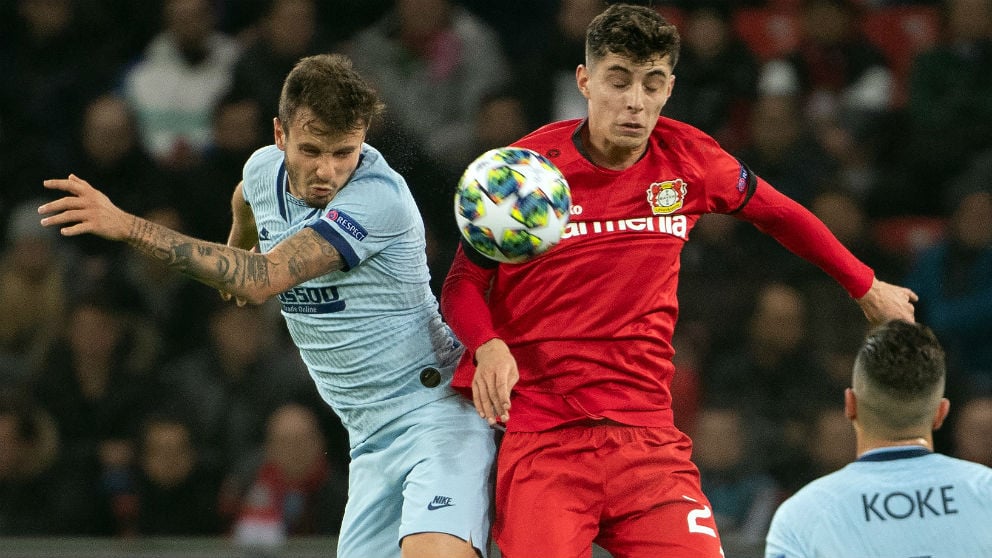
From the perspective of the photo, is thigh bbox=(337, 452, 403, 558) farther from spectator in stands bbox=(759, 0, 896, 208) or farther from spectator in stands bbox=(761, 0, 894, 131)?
spectator in stands bbox=(761, 0, 894, 131)

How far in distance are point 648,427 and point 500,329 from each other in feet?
1.67

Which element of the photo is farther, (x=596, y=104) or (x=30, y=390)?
(x=30, y=390)

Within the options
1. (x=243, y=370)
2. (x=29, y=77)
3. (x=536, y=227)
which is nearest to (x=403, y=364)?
(x=536, y=227)

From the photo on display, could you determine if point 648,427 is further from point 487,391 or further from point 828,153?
point 828,153

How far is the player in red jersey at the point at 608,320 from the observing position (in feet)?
12.5

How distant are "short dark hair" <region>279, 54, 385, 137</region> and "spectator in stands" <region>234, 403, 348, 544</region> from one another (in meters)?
2.99

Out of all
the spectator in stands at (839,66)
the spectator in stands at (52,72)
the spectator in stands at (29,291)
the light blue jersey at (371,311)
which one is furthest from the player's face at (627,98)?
the spectator in stands at (52,72)

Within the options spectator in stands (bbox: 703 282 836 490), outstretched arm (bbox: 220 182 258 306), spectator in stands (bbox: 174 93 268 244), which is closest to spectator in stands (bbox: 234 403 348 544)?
spectator in stands (bbox: 174 93 268 244)

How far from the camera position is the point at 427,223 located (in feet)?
19.9

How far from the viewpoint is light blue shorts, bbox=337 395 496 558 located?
384 cm

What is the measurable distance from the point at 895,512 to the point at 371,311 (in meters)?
1.66

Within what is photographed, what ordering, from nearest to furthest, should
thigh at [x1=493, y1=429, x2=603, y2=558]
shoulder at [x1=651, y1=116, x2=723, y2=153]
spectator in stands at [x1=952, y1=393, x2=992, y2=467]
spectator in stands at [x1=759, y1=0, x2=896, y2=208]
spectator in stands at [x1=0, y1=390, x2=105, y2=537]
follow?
thigh at [x1=493, y1=429, x2=603, y2=558]
shoulder at [x1=651, y1=116, x2=723, y2=153]
spectator in stands at [x1=952, y1=393, x2=992, y2=467]
spectator in stands at [x1=0, y1=390, x2=105, y2=537]
spectator in stands at [x1=759, y1=0, x2=896, y2=208]

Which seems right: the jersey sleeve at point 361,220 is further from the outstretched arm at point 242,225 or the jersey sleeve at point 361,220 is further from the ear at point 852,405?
the ear at point 852,405

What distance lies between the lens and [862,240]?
23.7ft
